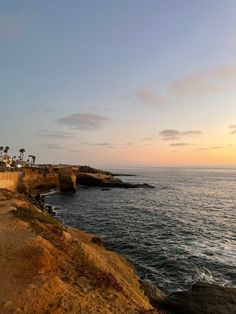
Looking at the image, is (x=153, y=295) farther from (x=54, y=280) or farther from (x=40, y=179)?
(x=40, y=179)

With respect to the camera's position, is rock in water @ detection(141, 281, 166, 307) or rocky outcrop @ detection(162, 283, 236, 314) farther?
rock in water @ detection(141, 281, 166, 307)

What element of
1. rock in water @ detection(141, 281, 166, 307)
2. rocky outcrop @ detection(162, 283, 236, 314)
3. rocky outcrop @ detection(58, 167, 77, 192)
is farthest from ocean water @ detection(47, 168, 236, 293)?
rocky outcrop @ detection(58, 167, 77, 192)

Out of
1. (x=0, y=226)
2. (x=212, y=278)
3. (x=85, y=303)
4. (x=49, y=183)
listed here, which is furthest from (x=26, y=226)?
(x=49, y=183)

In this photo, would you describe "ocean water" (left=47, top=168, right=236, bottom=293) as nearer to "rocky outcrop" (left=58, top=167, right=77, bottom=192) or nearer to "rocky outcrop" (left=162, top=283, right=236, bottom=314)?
"rocky outcrop" (left=162, top=283, right=236, bottom=314)

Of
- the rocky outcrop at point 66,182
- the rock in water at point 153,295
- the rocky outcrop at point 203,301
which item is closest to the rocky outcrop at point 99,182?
the rocky outcrop at point 66,182

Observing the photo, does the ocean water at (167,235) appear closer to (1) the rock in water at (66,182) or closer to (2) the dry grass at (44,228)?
(2) the dry grass at (44,228)

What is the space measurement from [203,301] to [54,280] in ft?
27.0

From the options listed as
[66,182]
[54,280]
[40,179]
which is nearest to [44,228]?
[54,280]

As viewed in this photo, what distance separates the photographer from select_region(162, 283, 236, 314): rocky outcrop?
1600cm

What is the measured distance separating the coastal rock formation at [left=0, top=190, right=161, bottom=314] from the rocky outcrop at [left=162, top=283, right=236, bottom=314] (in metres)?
1.92

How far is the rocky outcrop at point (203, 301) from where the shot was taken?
16.0 meters

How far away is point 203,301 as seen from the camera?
16875 mm

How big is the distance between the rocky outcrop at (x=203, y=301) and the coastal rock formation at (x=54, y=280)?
1923 mm

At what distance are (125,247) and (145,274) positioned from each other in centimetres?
677
